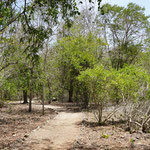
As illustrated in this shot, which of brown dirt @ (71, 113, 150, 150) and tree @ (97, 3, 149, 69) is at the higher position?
tree @ (97, 3, 149, 69)

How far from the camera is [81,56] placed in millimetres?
15609

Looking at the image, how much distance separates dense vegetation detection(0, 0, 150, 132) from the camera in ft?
18.5

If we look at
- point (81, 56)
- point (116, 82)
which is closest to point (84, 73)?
point (116, 82)

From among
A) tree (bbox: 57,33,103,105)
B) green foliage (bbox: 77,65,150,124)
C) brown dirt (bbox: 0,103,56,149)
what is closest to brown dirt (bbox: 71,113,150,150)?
green foliage (bbox: 77,65,150,124)

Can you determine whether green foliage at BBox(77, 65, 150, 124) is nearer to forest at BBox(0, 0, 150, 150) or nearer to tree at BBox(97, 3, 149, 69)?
forest at BBox(0, 0, 150, 150)

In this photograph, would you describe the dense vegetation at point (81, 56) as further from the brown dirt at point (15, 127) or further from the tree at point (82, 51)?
the brown dirt at point (15, 127)

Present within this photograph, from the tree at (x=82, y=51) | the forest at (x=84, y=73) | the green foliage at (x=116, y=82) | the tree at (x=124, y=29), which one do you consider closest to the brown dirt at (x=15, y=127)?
the forest at (x=84, y=73)

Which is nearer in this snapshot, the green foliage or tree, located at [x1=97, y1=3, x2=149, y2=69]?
the green foliage

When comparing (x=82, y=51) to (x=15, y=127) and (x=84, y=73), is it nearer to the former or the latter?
(x=84, y=73)

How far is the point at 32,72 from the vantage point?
42.4 feet

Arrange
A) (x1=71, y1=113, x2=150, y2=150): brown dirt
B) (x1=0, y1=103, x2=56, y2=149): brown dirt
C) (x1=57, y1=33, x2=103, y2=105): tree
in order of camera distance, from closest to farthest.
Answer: (x1=71, y1=113, x2=150, y2=150): brown dirt
(x1=0, y1=103, x2=56, y2=149): brown dirt
(x1=57, y1=33, x2=103, y2=105): tree

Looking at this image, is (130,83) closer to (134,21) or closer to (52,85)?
(134,21)

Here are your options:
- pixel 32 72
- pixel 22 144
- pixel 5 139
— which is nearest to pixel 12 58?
pixel 32 72

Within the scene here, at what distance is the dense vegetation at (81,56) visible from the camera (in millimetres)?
5629
